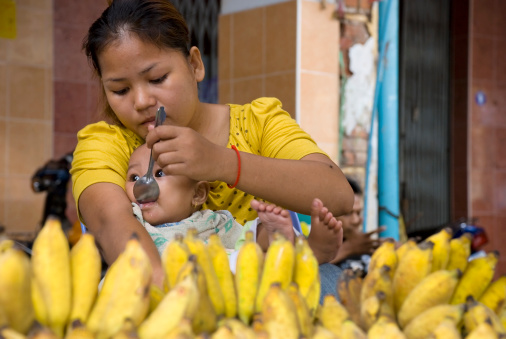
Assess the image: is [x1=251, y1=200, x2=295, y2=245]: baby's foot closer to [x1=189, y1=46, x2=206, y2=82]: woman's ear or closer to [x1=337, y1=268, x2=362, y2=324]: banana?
[x1=337, y1=268, x2=362, y2=324]: banana

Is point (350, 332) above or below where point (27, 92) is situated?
below

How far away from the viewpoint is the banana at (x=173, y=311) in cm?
90

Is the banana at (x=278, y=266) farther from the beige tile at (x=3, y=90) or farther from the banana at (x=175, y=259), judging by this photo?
the beige tile at (x=3, y=90)

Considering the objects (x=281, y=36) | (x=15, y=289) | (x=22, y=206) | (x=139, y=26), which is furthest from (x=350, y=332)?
(x=22, y=206)

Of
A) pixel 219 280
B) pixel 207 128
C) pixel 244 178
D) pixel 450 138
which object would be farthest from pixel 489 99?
pixel 219 280

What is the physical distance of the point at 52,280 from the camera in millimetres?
961

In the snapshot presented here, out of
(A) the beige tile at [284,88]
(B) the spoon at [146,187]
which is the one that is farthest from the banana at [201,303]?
(A) the beige tile at [284,88]

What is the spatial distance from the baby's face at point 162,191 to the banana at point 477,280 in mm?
842

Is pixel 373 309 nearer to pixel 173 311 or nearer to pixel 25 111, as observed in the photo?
pixel 173 311

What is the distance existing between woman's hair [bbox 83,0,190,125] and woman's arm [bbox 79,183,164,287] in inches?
14.5

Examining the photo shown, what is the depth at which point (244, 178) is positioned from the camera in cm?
151

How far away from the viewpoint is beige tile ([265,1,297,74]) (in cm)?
338

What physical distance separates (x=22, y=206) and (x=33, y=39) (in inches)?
43.2

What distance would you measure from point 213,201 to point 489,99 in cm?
409
